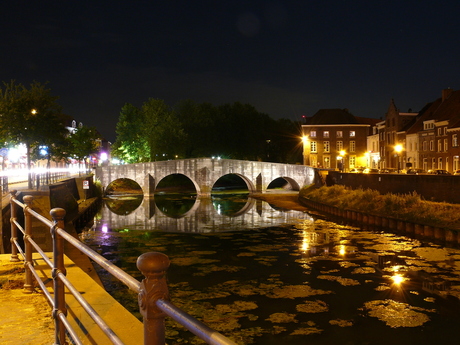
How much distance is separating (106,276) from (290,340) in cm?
787

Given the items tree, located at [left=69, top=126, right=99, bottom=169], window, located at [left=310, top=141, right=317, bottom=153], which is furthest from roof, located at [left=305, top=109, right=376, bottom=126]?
tree, located at [left=69, top=126, right=99, bottom=169]

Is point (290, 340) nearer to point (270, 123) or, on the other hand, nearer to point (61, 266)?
point (61, 266)

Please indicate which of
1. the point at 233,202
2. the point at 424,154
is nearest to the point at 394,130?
the point at 424,154

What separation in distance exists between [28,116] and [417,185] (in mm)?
24711

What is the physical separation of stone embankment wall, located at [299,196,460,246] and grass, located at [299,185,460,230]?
1.03 feet

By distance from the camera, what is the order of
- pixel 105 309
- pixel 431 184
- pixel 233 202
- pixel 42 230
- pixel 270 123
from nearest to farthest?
pixel 105 309
pixel 42 230
pixel 431 184
pixel 233 202
pixel 270 123

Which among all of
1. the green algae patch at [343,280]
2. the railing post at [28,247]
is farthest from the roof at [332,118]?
the railing post at [28,247]

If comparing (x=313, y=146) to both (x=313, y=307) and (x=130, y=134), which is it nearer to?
(x=130, y=134)

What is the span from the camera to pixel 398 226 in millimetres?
26406

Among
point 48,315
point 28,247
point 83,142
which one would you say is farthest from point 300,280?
point 83,142

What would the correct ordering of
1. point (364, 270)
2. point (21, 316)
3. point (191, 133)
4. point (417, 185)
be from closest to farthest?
point (21, 316) → point (364, 270) → point (417, 185) → point (191, 133)

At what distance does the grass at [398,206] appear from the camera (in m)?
24.0

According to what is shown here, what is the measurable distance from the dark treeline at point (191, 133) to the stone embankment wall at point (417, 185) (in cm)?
3121

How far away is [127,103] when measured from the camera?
7106 centimetres
